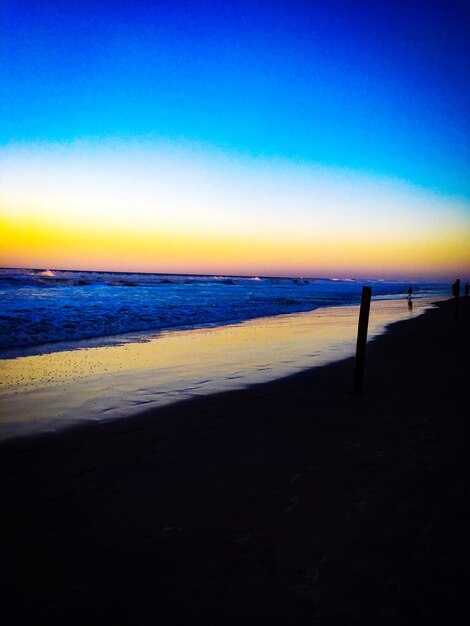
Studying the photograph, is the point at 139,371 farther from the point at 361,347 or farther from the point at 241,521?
the point at 241,521

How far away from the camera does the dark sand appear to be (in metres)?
2.43

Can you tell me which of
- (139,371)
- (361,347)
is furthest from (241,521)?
(139,371)

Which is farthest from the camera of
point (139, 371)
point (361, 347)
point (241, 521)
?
point (139, 371)

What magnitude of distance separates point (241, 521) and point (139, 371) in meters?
6.19

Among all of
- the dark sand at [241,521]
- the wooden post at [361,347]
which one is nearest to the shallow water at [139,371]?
the dark sand at [241,521]

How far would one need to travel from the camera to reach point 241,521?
128 inches

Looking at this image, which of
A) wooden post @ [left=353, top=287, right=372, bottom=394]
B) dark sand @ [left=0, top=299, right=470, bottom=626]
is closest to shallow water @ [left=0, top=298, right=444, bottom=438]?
dark sand @ [left=0, top=299, right=470, bottom=626]

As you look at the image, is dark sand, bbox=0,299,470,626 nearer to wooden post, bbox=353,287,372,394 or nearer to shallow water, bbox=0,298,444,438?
shallow water, bbox=0,298,444,438

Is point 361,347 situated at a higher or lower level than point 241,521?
higher

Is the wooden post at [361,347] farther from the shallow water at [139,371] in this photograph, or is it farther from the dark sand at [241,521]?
the shallow water at [139,371]

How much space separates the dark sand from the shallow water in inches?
37.9

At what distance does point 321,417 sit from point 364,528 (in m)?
2.82

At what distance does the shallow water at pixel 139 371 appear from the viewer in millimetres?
6266

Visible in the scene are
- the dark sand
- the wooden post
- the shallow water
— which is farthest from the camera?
the wooden post
